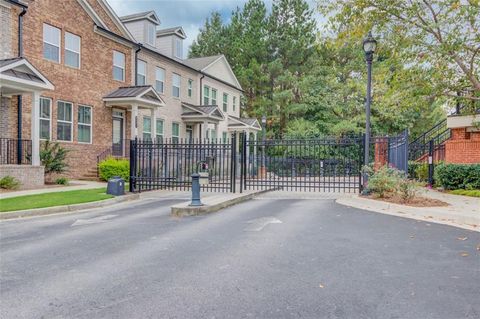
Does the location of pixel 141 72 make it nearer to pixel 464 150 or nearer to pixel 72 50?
pixel 72 50

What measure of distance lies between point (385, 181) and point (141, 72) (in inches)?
639

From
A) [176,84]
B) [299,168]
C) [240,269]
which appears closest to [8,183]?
[240,269]

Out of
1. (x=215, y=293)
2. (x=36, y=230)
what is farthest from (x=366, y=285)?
(x=36, y=230)

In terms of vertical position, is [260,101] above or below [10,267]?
above

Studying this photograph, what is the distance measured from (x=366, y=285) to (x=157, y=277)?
92.2 inches

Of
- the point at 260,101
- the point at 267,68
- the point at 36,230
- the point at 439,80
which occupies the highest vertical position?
the point at 267,68

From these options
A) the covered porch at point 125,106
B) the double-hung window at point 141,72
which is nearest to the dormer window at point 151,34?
the double-hung window at point 141,72

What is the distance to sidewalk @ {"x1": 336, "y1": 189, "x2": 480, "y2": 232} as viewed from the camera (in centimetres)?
810

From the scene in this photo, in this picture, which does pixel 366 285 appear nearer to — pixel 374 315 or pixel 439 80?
pixel 374 315

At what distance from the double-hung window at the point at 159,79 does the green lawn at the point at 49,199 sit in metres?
12.3

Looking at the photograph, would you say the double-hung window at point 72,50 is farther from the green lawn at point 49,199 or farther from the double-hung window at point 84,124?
the green lawn at point 49,199

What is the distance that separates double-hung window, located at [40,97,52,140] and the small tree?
526 millimetres

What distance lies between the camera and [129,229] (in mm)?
7562

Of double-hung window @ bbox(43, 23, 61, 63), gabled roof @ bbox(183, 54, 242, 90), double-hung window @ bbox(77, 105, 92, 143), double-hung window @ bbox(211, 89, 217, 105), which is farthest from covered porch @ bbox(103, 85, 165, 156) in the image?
double-hung window @ bbox(211, 89, 217, 105)
